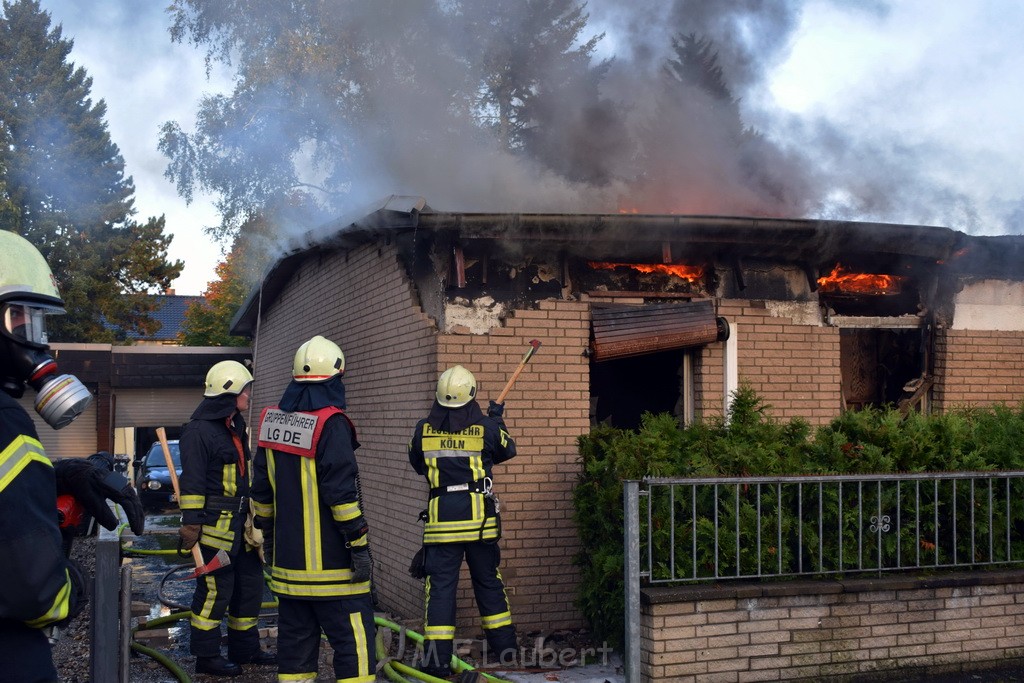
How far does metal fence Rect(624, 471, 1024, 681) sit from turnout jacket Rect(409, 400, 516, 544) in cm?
108

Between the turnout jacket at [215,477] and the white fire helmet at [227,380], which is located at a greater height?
the white fire helmet at [227,380]

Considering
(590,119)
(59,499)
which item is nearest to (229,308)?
(590,119)

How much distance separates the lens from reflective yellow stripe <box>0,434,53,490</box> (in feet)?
9.11

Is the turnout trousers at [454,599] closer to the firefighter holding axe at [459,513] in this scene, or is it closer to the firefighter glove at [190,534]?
the firefighter holding axe at [459,513]

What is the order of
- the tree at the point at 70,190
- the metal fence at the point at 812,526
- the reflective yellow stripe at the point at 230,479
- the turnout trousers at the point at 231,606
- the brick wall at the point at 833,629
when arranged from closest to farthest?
1. the brick wall at the point at 833,629
2. the metal fence at the point at 812,526
3. the turnout trousers at the point at 231,606
4. the reflective yellow stripe at the point at 230,479
5. the tree at the point at 70,190

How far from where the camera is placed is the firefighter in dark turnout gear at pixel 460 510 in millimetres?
6309

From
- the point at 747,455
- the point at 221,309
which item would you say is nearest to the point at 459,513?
the point at 747,455

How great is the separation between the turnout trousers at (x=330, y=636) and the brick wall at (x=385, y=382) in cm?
249

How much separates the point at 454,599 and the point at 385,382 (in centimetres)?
286

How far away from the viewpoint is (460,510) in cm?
635

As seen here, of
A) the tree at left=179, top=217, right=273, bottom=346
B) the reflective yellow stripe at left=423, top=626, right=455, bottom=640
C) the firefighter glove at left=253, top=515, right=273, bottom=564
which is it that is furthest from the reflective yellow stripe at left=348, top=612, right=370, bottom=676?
the tree at left=179, top=217, right=273, bottom=346

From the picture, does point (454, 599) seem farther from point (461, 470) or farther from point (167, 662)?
point (167, 662)

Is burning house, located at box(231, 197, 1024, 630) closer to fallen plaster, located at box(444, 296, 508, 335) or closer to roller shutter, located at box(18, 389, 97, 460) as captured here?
fallen plaster, located at box(444, 296, 508, 335)

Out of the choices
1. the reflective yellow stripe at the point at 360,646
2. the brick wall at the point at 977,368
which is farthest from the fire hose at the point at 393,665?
the brick wall at the point at 977,368
